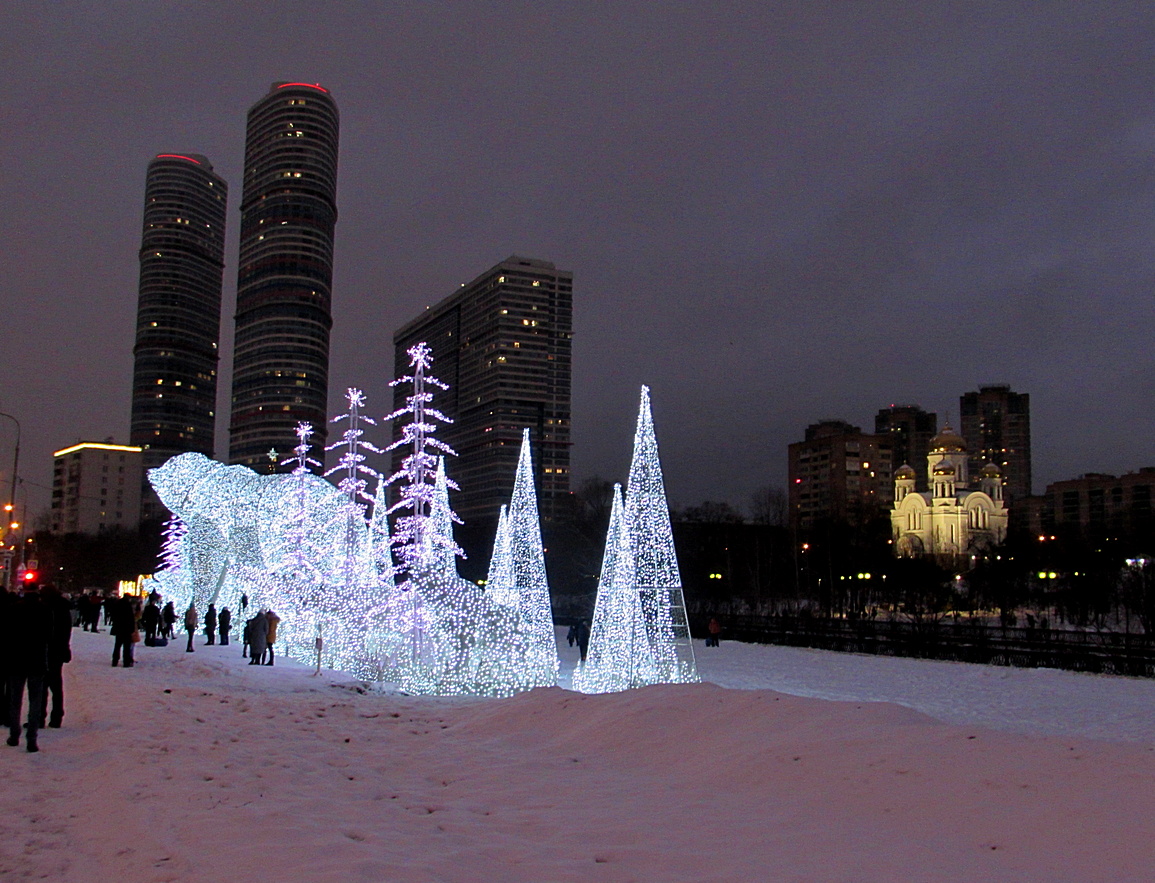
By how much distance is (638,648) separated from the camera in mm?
17406

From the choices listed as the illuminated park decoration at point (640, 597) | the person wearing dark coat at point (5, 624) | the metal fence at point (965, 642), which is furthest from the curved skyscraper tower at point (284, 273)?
the person wearing dark coat at point (5, 624)

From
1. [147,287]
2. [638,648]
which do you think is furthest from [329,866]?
[147,287]

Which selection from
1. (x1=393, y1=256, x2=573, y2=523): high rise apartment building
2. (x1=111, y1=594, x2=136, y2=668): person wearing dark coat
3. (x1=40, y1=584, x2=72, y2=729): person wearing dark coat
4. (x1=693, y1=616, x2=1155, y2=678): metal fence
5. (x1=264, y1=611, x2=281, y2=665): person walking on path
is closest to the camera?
(x1=40, y1=584, x2=72, y2=729): person wearing dark coat

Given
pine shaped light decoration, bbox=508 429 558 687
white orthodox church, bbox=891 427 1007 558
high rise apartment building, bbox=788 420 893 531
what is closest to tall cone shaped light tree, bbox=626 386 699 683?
pine shaped light decoration, bbox=508 429 558 687

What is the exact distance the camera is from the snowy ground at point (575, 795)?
17.4 feet

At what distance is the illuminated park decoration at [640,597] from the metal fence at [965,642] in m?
11.4

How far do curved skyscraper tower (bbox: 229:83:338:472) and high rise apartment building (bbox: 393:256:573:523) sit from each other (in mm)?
37690

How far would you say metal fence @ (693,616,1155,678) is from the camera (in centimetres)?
2330

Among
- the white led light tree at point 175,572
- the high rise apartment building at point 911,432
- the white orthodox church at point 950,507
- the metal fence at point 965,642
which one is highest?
the high rise apartment building at point 911,432

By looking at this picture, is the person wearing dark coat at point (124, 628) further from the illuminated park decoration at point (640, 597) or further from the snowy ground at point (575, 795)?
the illuminated park decoration at point (640, 597)

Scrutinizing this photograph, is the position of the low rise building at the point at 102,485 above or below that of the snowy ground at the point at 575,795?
above

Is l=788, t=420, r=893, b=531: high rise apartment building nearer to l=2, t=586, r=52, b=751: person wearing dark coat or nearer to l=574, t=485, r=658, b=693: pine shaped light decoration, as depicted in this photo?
l=574, t=485, r=658, b=693: pine shaped light decoration

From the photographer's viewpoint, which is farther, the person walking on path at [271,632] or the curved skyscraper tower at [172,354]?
the curved skyscraper tower at [172,354]

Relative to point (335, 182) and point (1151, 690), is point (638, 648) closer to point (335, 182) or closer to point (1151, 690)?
point (1151, 690)
